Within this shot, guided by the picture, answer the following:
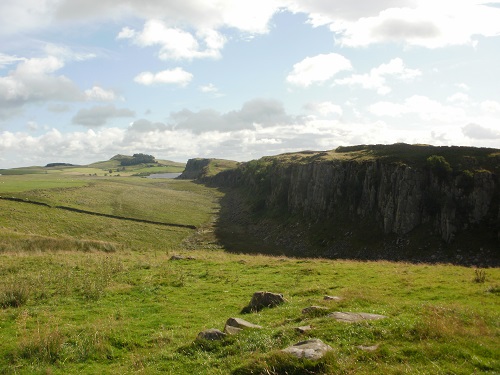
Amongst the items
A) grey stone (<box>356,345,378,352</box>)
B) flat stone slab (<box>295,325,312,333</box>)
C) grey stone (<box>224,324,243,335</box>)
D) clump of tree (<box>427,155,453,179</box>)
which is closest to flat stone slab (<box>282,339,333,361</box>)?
grey stone (<box>356,345,378,352</box>)

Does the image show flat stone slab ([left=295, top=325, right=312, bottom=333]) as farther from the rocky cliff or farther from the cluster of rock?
the rocky cliff

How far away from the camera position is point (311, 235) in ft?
219

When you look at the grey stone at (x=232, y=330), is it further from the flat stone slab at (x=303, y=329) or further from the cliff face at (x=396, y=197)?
the cliff face at (x=396, y=197)

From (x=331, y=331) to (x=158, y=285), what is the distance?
623 inches

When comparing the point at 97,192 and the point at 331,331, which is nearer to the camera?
the point at 331,331

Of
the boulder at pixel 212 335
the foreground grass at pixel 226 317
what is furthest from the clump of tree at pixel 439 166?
the boulder at pixel 212 335

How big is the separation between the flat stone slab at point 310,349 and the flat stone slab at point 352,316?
261cm

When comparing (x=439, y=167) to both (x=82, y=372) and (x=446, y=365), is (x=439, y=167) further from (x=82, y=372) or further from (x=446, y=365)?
(x=82, y=372)

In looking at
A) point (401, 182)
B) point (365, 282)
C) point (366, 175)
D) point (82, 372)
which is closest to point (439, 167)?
point (401, 182)

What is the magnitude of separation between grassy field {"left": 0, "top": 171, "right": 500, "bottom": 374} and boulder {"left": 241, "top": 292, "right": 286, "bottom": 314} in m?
0.47

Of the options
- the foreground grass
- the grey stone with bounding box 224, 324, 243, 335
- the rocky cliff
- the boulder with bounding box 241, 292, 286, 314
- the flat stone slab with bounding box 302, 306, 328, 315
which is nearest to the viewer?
the foreground grass

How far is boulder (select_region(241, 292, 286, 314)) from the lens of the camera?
1880 cm

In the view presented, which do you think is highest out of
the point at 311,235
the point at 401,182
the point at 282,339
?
the point at 401,182

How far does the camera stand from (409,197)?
180 feet
